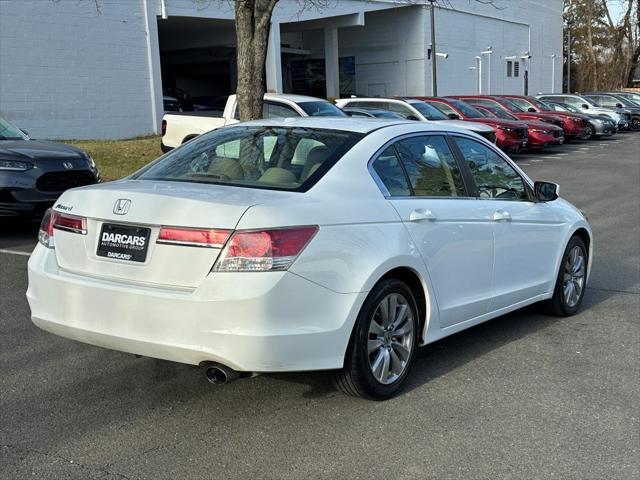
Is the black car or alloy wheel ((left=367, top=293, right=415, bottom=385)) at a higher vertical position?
the black car

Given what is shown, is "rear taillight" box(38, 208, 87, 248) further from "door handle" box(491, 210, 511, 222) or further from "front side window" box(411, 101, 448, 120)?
"front side window" box(411, 101, 448, 120)

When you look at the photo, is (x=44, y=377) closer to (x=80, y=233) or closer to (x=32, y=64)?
(x=80, y=233)

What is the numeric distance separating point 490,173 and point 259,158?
191cm

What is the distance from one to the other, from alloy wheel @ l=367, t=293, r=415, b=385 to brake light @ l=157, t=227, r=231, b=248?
1.03m

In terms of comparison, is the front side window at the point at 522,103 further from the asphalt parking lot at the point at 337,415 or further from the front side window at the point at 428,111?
the asphalt parking lot at the point at 337,415

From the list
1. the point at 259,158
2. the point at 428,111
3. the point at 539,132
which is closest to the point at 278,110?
the point at 428,111

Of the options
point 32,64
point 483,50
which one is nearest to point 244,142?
point 32,64

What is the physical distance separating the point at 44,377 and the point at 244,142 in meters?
2.00

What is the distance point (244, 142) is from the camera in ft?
16.3

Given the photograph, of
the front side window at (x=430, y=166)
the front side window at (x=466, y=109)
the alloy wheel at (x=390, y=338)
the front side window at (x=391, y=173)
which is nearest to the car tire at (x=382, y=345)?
the alloy wheel at (x=390, y=338)

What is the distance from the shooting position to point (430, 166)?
Answer: 501 cm

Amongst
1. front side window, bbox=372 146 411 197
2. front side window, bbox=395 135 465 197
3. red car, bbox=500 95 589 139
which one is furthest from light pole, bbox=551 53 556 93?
front side window, bbox=372 146 411 197

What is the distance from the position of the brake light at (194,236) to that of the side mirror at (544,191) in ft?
10.2

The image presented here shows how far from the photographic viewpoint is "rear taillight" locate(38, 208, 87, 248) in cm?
418
